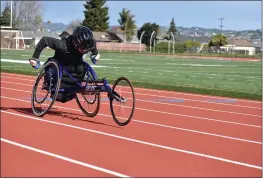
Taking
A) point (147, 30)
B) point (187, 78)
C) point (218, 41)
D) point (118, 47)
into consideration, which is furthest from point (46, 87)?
point (147, 30)

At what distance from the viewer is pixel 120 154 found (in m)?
5.82

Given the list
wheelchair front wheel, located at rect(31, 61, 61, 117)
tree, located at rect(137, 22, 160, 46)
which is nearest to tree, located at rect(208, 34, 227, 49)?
tree, located at rect(137, 22, 160, 46)

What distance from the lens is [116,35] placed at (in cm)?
9344

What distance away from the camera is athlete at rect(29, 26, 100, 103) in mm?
6219

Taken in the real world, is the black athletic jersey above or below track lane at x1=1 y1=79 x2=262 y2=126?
above

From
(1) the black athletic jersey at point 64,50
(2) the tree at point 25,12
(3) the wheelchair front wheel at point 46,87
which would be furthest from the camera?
(2) the tree at point 25,12

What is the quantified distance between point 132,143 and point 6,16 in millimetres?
17493

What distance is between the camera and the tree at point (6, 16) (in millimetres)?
22086

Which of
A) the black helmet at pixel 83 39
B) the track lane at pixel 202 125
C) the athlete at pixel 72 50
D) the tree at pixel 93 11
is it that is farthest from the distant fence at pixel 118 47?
the black helmet at pixel 83 39

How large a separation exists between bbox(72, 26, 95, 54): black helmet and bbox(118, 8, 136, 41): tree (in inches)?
2910

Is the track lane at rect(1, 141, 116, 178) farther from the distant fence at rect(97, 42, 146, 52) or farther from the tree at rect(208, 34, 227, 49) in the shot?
the tree at rect(208, 34, 227, 49)

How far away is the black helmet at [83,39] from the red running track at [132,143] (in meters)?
1.27

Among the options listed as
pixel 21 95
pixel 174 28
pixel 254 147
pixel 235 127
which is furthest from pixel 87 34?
pixel 174 28

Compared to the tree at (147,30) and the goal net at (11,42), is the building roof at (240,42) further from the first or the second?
the goal net at (11,42)
